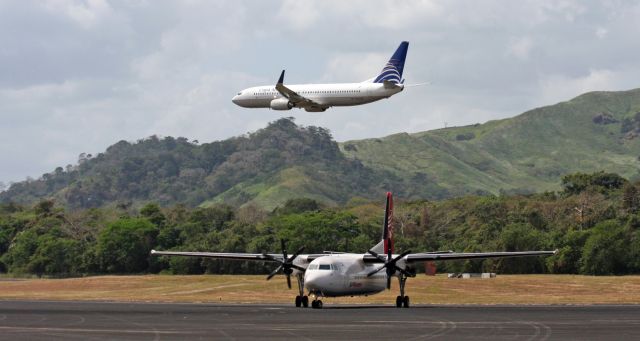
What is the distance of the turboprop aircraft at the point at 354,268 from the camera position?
5850 centimetres

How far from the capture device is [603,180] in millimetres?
163500

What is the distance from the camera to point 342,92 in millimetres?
88125

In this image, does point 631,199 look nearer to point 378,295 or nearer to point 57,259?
point 378,295

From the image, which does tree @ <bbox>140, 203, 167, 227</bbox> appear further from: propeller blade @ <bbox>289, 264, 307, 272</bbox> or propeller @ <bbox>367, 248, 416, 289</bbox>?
propeller @ <bbox>367, 248, 416, 289</bbox>

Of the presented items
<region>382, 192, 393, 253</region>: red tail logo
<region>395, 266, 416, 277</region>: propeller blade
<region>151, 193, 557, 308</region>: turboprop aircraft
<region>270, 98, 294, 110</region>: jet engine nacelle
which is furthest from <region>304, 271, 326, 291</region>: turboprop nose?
<region>270, 98, 294, 110</region>: jet engine nacelle

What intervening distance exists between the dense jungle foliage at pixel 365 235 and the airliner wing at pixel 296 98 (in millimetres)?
24936

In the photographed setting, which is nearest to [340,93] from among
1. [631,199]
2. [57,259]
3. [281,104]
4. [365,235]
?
[281,104]

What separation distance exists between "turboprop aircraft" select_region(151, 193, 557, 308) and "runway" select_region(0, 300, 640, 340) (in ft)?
5.13

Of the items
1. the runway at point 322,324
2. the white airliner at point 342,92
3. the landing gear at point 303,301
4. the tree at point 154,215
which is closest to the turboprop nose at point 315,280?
the runway at point 322,324

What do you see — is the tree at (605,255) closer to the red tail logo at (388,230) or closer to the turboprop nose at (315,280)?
the red tail logo at (388,230)

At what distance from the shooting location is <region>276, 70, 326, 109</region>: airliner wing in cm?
8562

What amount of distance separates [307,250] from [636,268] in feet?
114

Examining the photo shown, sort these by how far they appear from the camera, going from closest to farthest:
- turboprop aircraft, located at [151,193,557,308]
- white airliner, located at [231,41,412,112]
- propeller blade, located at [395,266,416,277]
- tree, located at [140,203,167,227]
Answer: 1. turboprop aircraft, located at [151,193,557,308]
2. propeller blade, located at [395,266,416,277]
3. white airliner, located at [231,41,412,112]
4. tree, located at [140,203,167,227]

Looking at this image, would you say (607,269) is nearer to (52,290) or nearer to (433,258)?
(433,258)
